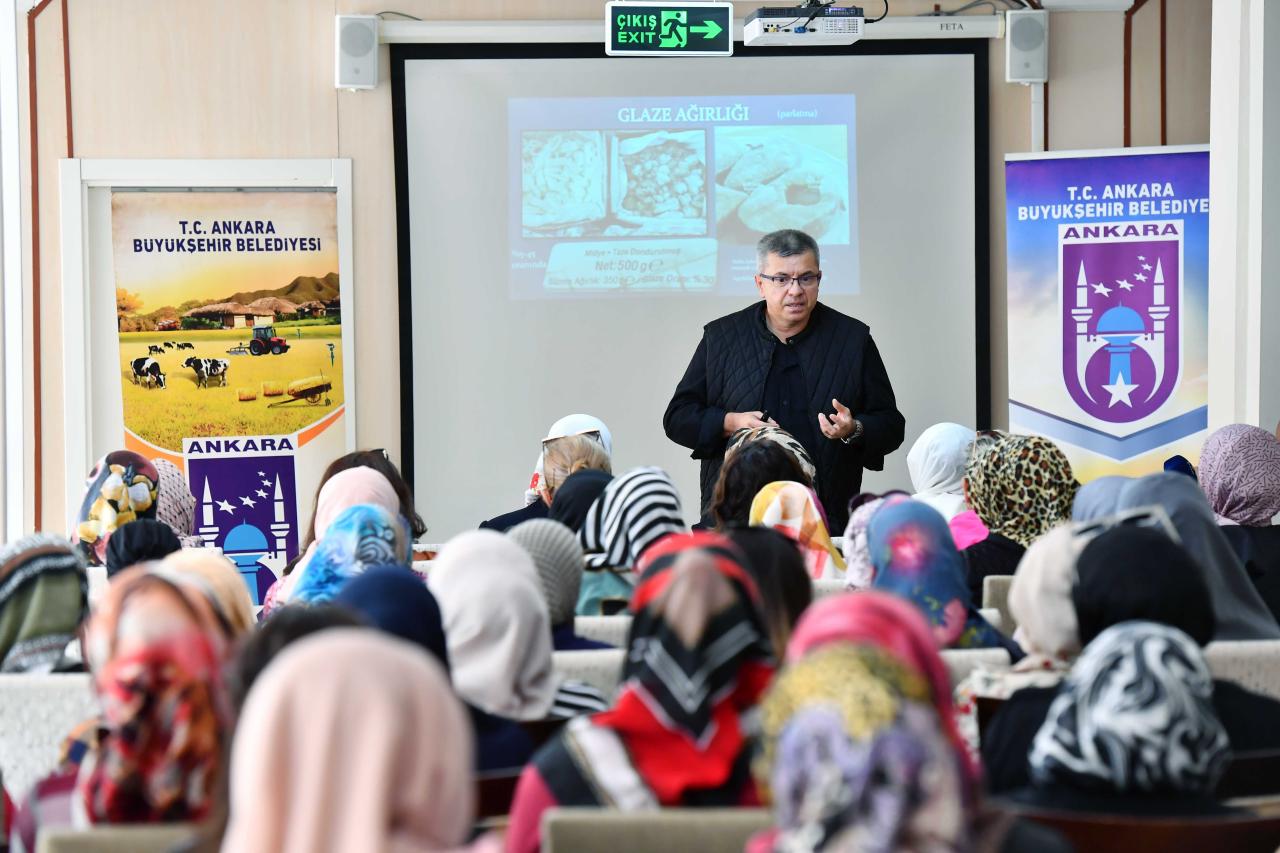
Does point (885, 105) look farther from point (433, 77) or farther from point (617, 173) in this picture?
point (433, 77)

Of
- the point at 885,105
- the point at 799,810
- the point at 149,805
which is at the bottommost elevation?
the point at 149,805

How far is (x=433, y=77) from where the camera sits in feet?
23.6

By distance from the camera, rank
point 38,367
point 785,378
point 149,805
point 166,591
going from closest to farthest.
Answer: point 149,805, point 166,591, point 785,378, point 38,367

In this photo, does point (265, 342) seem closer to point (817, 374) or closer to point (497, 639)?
point (817, 374)

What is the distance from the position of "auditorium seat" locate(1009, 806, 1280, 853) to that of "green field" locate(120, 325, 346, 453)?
19.2 ft

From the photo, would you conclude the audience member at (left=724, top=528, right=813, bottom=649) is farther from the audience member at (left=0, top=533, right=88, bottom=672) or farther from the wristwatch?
the wristwatch

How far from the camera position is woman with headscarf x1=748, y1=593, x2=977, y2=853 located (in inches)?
50.6

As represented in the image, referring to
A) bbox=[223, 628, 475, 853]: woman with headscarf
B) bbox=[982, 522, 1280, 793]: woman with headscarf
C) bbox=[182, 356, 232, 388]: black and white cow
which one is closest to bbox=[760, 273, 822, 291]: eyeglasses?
bbox=[182, 356, 232, 388]: black and white cow

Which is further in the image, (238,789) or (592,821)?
(592,821)

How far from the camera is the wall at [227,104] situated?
280 inches

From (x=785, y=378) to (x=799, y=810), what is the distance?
444cm

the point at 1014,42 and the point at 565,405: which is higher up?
the point at 1014,42

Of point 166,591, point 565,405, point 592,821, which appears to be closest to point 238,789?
point 592,821

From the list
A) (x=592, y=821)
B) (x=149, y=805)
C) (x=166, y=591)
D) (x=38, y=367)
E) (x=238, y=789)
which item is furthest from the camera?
(x=38, y=367)
